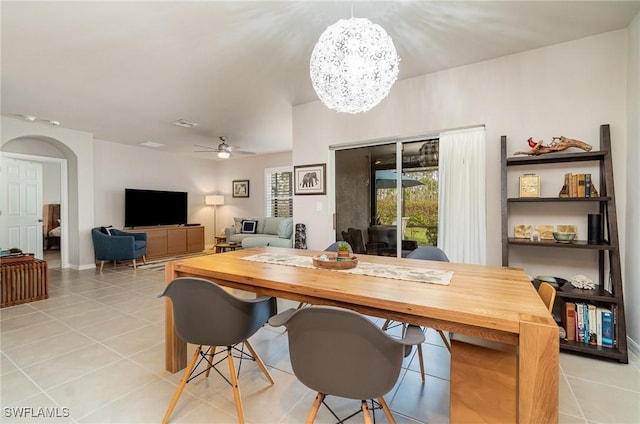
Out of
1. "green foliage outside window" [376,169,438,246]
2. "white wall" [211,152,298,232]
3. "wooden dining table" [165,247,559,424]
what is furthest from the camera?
"white wall" [211,152,298,232]

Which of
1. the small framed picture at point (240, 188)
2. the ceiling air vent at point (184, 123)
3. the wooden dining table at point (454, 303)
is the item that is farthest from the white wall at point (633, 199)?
the small framed picture at point (240, 188)

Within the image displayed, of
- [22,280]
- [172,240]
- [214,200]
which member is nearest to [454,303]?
[22,280]

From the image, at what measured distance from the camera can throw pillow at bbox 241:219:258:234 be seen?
7.16 meters

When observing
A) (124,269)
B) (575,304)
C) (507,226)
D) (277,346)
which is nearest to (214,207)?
(124,269)

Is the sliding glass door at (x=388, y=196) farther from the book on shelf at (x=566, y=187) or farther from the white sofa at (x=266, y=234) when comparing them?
the white sofa at (x=266, y=234)

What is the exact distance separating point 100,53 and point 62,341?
2.66 m

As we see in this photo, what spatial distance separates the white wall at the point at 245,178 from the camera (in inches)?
306

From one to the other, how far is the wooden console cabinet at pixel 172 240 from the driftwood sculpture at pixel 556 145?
22.5ft

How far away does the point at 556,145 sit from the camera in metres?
2.50

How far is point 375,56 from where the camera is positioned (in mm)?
1766

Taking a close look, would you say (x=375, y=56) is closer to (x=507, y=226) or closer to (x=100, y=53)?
(x=507, y=226)

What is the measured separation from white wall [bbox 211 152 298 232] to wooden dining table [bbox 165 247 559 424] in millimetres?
5843

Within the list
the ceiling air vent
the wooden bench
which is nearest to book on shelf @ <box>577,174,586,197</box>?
the ceiling air vent

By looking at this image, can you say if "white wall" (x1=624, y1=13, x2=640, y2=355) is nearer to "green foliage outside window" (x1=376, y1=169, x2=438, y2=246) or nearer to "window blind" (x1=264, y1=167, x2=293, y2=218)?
"green foliage outside window" (x1=376, y1=169, x2=438, y2=246)
